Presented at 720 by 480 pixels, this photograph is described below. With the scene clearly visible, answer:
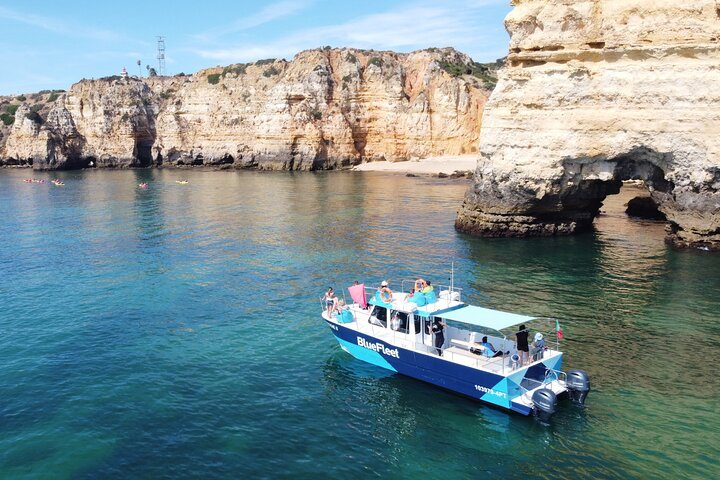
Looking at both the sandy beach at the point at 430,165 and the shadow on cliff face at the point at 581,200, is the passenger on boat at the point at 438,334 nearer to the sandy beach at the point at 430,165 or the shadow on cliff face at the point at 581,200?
the shadow on cliff face at the point at 581,200

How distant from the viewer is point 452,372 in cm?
1892

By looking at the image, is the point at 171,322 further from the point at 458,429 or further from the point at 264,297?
the point at 458,429

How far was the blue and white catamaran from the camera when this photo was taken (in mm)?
17906

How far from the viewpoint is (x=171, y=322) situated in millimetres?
25672

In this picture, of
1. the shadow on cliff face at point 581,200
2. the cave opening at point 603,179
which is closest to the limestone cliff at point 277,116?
the cave opening at point 603,179

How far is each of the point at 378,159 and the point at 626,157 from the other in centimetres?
6784

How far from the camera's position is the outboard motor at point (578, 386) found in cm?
1778

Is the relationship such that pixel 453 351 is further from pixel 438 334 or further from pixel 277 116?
pixel 277 116

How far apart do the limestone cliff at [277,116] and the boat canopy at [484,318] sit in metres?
77.2

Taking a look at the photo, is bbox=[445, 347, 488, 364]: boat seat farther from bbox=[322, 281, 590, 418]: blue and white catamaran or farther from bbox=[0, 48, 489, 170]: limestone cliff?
bbox=[0, 48, 489, 170]: limestone cliff

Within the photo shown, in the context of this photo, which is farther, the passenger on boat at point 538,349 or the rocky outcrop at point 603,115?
the rocky outcrop at point 603,115

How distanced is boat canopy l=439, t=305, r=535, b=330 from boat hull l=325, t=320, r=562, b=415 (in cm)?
150

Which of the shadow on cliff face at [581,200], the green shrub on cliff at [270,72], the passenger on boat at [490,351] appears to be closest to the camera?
the passenger on boat at [490,351]

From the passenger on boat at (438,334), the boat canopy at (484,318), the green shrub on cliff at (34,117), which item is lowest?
the passenger on boat at (438,334)
